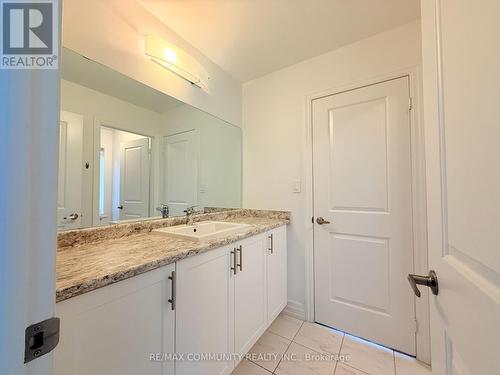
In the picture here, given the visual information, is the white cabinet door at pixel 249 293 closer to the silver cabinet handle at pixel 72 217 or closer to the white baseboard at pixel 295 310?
the white baseboard at pixel 295 310

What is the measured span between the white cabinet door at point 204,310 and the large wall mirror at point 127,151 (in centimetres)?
66

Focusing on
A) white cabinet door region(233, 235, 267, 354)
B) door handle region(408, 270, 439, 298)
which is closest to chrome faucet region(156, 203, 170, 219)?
white cabinet door region(233, 235, 267, 354)

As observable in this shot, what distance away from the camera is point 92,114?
4.11 feet

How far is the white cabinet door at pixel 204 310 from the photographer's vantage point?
3.16 feet

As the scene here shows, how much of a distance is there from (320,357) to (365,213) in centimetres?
106

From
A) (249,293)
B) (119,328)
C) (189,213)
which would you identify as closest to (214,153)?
(189,213)

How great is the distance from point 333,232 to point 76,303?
1682 mm

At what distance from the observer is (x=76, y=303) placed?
656 mm

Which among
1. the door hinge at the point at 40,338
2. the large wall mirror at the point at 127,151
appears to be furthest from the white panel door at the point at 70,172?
the door hinge at the point at 40,338

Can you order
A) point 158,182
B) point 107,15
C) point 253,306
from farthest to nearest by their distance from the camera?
point 158,182, point 253,306, point 107,15

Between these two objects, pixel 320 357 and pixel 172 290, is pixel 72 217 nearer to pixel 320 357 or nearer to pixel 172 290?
pixel 172 290

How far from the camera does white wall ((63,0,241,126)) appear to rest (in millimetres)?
1137

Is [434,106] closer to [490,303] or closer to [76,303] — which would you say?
[490,303]

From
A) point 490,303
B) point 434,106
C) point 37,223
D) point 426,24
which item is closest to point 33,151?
point 37,223
